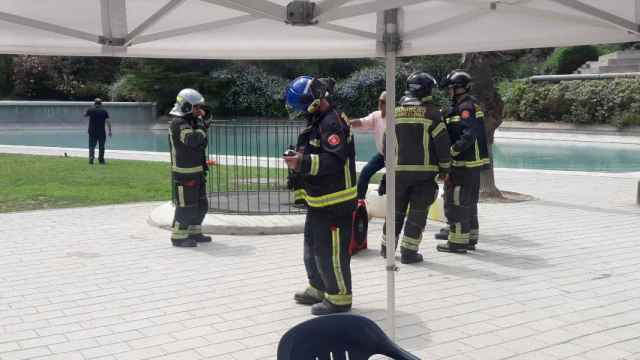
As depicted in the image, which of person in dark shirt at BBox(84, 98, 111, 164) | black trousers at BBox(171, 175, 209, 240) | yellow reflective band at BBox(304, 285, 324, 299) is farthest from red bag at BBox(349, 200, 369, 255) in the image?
person in dark shirt at BBox(84, 98, 111, 164)

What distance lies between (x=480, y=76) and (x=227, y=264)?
19.8 ft

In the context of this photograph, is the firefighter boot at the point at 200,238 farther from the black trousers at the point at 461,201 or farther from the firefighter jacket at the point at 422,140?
the black trousers at the point at 461,201

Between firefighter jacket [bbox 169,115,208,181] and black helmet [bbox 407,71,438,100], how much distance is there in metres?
2.31

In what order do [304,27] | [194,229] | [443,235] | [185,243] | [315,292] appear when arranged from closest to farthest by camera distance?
[304,27] → [315,292] → [185,243] → [194,229] → [443,235]

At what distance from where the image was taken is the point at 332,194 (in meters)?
5.18

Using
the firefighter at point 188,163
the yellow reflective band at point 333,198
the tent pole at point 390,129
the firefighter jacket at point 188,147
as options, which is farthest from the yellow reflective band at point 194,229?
the tent pole at point 390,129

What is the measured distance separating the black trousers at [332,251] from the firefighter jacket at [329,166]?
0.08 metres

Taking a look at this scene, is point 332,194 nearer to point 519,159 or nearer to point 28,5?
point 28,5

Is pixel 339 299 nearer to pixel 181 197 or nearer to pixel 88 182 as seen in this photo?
pixel 181 197

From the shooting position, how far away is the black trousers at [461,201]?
7426mm

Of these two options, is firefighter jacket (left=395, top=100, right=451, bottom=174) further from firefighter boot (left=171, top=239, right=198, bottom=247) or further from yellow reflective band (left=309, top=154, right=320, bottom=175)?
firefighter boot (left=171, top=239, right=198, bottom=247)

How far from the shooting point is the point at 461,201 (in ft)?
24.3

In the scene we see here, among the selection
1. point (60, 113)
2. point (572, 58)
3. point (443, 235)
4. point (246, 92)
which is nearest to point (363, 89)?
point (246, 92)

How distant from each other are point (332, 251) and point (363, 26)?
164cm
